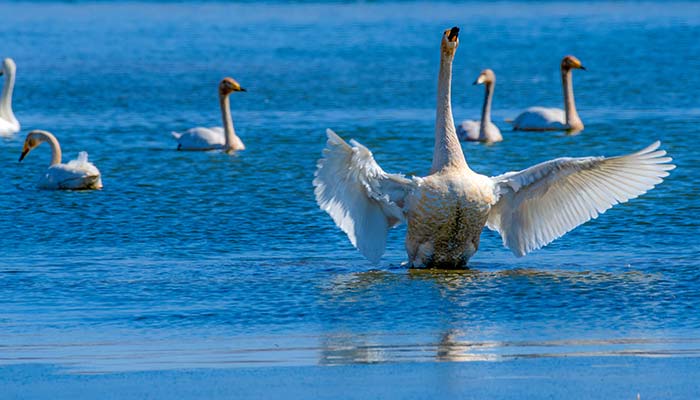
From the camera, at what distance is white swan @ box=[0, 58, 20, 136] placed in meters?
20.1

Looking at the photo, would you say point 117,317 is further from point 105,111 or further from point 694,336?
point 105,111

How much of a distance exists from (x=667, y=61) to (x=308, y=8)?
34.7 metres

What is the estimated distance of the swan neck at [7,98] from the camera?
20797 millimetres

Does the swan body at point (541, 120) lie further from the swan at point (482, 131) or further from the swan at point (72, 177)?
the swan at point (72, 177)

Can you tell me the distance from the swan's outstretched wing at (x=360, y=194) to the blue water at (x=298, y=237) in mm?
305

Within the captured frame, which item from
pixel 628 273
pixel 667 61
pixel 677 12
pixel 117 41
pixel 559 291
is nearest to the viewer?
pixel 559 291

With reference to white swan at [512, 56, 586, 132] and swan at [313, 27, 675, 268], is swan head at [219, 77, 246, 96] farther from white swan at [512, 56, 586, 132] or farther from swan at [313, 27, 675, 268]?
swan at [313, 27, 675, 268]

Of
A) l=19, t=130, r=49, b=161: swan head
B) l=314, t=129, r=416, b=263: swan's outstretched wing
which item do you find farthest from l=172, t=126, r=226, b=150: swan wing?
l=314, t=129, r=416, b=263: swan's outstretched wing

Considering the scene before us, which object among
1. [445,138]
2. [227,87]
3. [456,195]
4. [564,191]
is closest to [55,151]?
[227,87]

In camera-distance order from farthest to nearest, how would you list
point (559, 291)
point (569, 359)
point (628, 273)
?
point (628, 273) → point (559, 291) → point (569, 359)

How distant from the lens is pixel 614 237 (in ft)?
36.9

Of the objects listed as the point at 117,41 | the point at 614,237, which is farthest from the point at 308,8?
the point at 614,237

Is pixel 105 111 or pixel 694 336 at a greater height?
pixel 694 336

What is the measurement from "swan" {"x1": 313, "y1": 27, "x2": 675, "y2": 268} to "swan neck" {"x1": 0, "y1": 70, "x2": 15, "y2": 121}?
11890 millimetres
